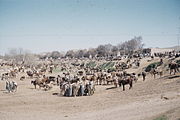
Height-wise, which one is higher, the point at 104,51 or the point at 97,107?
the point at 104,51

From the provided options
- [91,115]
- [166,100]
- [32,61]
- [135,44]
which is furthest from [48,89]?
[135,44]

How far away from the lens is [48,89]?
31.5 metres

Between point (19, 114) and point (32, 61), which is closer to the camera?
point (19, 114)

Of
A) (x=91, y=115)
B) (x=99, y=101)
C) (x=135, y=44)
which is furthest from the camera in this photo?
(x=135, y=44)

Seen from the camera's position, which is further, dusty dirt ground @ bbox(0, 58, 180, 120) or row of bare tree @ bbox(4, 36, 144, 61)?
row of bare tree @ bbox(4, 36, 144, 61)

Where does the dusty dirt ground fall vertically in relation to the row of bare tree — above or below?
below

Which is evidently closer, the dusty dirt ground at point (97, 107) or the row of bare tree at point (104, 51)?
the dusty dirt ground at point (97, 107)

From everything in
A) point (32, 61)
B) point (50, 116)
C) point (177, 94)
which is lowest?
point (50, 116)

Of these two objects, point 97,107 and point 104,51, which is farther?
point 104,51

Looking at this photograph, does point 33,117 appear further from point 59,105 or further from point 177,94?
point 177,94

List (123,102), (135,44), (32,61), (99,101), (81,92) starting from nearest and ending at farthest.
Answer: (123,102)
(99,101)
(81,92)
(32,61)
(135,44)

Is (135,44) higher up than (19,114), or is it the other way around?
(135,44)

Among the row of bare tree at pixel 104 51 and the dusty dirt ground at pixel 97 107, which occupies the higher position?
the row of bare tree at pixel 104 51

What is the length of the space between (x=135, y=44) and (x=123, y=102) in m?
116
